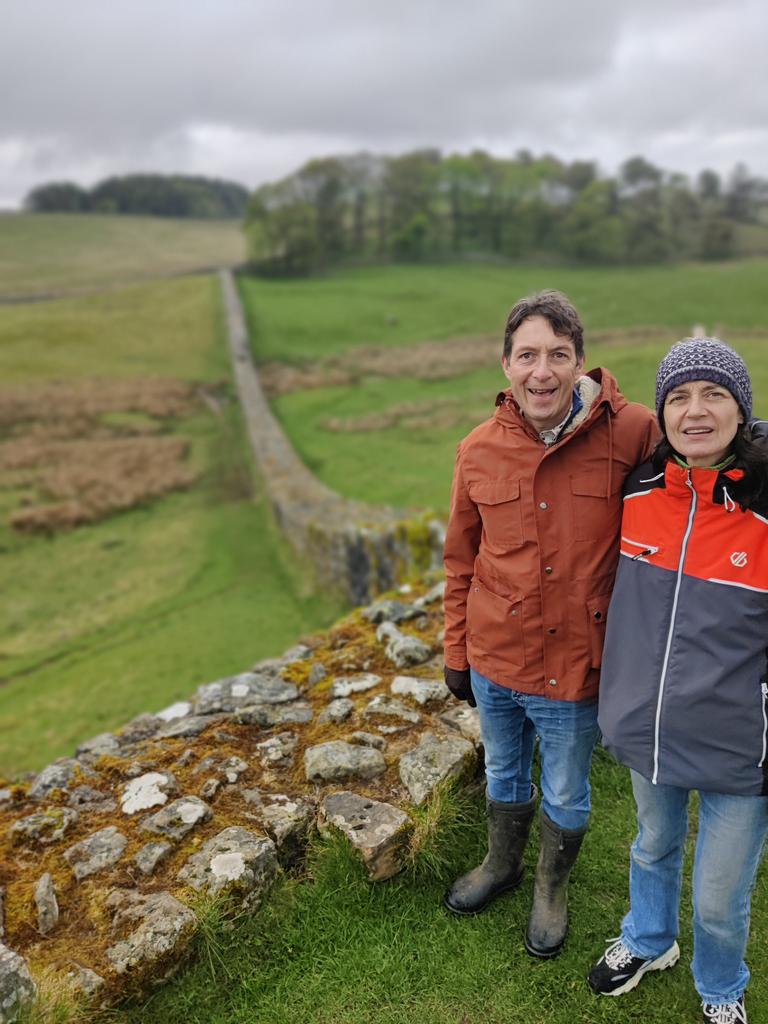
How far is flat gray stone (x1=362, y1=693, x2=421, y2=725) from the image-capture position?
4.48 metres

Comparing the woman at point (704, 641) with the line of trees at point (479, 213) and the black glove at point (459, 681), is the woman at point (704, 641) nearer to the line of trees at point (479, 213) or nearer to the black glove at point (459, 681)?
the black glove at point (459, 681)

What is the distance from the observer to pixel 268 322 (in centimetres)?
3825

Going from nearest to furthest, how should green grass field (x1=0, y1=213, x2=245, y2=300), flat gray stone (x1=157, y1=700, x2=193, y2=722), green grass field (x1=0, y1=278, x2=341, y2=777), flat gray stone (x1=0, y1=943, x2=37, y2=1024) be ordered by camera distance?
1. flat gray stone (x1=0, y1=943, x2=37, y2=1024)
2. flat gray stone (x1=157, y1=700, x2=193, y2=722)
3. green grass field (x1=0, y1=278, x2=341, y2=777)
4. green grass field (x1=0, y1=213, x2=245, y2=300)

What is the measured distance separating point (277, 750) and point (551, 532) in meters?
A: 2.37

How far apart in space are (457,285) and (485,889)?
5073 centimetres

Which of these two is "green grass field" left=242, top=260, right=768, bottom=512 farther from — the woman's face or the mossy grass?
the woman's face

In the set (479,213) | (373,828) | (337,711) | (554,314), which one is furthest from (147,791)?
(479,213)

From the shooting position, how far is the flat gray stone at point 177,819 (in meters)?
3.66

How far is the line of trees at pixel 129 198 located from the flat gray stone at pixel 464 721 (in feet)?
453

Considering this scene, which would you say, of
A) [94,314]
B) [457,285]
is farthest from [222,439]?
[457,285]

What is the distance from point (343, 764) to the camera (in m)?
4.02

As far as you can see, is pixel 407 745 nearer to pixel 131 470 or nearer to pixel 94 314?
pixel 131 470

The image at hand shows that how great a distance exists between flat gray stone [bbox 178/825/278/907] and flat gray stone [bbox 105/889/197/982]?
0.15 meters

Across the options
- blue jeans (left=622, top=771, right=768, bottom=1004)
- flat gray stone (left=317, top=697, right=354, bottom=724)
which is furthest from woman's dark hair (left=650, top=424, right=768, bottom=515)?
flat gray stone (left=317, top=697, right=354, bottom=724)
